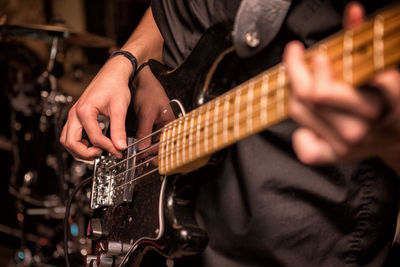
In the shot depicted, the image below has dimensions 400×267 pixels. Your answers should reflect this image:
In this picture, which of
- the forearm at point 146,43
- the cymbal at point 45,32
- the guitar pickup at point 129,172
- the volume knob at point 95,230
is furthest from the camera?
the cymbal at point 45,32

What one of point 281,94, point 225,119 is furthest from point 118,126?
point 281,94

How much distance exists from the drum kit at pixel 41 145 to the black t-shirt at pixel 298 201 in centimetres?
177

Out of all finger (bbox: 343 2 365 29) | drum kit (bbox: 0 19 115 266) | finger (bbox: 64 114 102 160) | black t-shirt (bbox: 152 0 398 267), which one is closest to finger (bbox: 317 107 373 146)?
finger (bbox: 343 2 365 29)

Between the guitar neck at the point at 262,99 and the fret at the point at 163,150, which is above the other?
the guitar neck at the point at 262,99

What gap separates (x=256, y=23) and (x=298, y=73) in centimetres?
A: 27

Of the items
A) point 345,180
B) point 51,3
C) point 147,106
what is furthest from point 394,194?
point 51,3

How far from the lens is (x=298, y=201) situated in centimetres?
69

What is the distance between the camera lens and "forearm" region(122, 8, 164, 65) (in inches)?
44.1

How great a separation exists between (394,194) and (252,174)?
27cm

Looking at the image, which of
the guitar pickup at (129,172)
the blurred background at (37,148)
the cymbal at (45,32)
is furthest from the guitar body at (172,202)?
the cymbal at (45,32)

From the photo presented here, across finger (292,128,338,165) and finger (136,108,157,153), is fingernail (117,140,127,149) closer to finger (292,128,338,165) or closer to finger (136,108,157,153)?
finger (136,108,157,153)

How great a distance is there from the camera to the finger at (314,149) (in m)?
0.47

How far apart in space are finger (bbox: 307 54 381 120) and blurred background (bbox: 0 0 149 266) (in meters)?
1.79

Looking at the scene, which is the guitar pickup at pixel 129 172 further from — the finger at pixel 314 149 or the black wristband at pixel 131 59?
the finger at pixel 314 149
